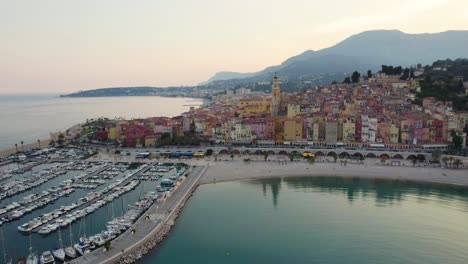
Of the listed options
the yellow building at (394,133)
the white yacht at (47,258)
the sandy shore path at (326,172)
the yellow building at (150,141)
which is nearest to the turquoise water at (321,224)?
the sandy shore path at (326,172)

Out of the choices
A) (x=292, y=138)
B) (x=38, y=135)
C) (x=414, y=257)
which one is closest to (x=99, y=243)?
(x=414, y=257)

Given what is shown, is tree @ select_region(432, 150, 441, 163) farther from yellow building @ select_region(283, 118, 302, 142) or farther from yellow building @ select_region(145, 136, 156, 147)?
yellow building @ select_region(145, 136, 156, 147)

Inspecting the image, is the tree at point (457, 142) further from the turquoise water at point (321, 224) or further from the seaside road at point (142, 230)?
the seaside road at point (142, 230)

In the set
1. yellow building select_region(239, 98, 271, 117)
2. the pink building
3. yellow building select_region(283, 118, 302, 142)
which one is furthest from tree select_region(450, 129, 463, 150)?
yellow building select_region(239, 98, 271, 117)

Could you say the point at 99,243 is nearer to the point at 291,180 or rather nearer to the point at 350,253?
the point at 350,253

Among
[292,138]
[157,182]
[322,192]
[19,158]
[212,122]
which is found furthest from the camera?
[212,122]

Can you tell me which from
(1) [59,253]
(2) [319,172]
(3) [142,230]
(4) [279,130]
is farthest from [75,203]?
(4) [279,130]

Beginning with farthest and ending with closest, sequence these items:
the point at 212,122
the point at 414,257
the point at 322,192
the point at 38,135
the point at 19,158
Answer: the point at 38,135 < the point at 212,122 < the point at 19,158 < the point at 322,192 < the point at 414,257

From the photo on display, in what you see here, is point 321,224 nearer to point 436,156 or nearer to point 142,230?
point 142,230
